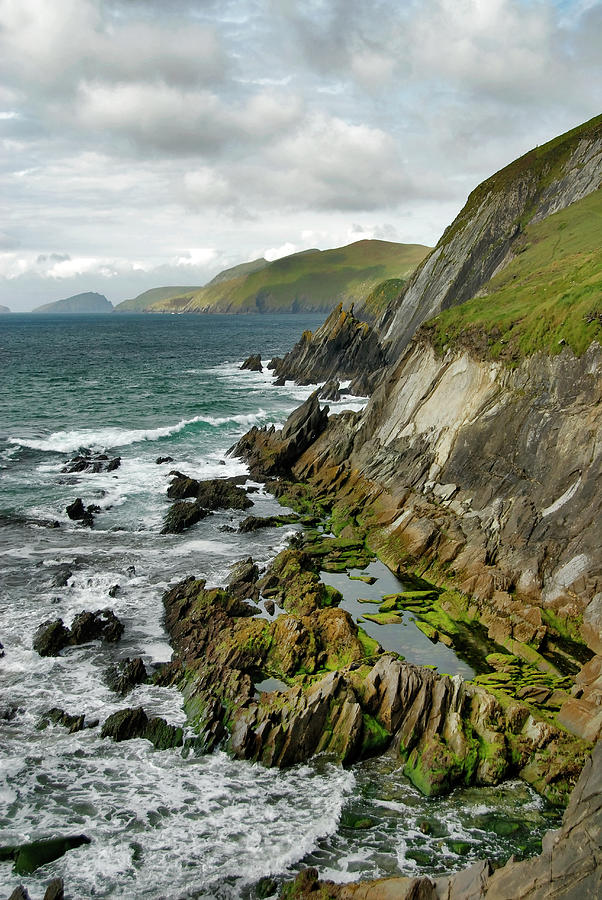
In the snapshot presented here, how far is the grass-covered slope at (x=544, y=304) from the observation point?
33312 mm

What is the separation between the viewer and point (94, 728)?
69.9 feet

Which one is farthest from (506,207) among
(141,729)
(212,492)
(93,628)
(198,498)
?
(141,729)

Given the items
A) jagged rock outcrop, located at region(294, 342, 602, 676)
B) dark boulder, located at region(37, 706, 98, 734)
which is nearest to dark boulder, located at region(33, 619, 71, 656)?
dark boulder, located at region(37, 706, 98, 734)

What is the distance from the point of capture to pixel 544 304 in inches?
1464

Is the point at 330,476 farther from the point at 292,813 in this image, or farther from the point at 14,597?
the point at 292,813

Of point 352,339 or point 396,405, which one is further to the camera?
point 352,339

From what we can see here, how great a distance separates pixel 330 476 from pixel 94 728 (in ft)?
93.7

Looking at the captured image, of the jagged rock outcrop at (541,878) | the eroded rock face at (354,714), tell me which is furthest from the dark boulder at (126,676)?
the jagged rock outcrop at (541,878)

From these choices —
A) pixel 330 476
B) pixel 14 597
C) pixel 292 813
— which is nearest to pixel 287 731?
pixel 292 813

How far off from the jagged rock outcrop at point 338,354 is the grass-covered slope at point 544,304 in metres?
39.3

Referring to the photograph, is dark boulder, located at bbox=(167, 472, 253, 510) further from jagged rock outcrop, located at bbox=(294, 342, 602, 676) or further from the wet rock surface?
the wet rock surface

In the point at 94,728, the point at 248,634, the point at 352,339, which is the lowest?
the point at 94,728

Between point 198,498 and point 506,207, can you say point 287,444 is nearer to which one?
point 198,498

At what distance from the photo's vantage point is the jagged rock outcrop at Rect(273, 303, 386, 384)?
95.4 metres
